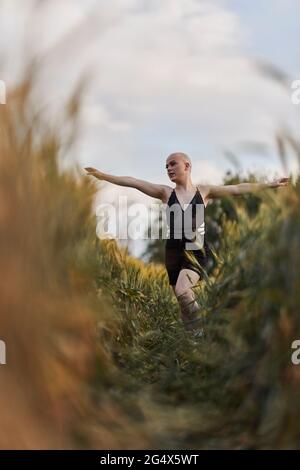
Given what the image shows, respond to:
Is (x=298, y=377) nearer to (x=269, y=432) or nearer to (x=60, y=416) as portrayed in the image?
(x=269, y=432)

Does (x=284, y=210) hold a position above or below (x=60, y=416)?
above

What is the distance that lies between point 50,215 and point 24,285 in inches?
11.9

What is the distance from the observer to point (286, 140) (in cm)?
245

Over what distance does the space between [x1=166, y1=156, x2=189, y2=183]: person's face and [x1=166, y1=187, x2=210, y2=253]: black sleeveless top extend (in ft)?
0.39

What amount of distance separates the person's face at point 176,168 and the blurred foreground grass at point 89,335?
248cm

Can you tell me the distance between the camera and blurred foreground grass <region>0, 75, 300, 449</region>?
2.13 meters

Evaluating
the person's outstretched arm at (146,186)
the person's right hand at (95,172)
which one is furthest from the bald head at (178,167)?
the person's right hand at (95,172)

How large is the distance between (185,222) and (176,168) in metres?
0.38

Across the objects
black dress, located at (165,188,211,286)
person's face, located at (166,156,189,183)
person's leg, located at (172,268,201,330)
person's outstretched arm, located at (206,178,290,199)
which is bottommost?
person's leg, located at (172,268,201,330)

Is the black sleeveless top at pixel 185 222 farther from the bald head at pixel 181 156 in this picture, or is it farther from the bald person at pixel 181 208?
the bald head at pixel 181 156

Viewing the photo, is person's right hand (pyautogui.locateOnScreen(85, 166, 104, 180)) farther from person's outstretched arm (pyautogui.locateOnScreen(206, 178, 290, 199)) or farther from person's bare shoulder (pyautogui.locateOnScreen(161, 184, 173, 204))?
person's outstretched arm (pyautogui.locateOnScreen(206, 178, 290, 199))

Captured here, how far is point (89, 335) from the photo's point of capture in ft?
7.77

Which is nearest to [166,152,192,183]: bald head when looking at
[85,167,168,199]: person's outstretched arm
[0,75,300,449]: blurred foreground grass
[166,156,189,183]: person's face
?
[166,156,189,183]: person's face
